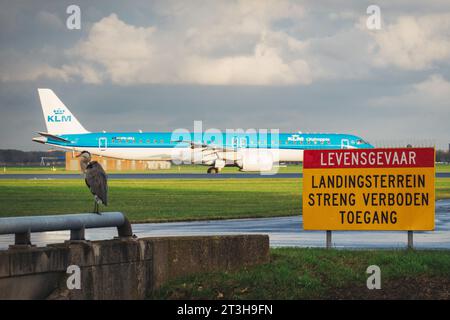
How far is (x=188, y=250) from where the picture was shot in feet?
43.5

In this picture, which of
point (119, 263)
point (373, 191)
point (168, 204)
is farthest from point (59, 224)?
point (168, 204)

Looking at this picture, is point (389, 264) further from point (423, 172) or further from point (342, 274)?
point (423, 172)

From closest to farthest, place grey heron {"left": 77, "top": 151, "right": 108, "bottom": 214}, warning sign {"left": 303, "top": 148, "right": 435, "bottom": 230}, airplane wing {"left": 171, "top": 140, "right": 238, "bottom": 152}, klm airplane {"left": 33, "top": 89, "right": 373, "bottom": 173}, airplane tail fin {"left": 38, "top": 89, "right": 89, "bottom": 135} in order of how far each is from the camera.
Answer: grey heron {"left": 77, "top": 151, "right": 108, "bottom": 214} → warning sign {"left": 303, "top": 148, "right": 435, "bottom": 230} → airplane wing {"left": 171, "top": 140, "right": 238, "bottom": 152} → klm airplane {"left": 33, "top": 89, "right": 373, "bottom": 173} → airplane tail fin {"left": 38, "top": 89, "right": 89, "bottom": 135}

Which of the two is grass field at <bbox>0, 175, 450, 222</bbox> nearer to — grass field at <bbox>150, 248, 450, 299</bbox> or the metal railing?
grass field at <bbox>150, 248, 450, 299</bbox>

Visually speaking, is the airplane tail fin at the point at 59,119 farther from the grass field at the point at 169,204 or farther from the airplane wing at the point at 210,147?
the grass field at the point at 169,204

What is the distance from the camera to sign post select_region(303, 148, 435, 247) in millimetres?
16484

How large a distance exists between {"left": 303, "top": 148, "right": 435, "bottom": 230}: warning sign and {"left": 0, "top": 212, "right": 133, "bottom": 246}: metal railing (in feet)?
17.1

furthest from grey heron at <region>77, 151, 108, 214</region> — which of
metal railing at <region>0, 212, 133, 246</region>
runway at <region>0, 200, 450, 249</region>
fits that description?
runway at <region>0, 200, 450, 249</region>

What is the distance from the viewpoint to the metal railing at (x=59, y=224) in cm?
1077

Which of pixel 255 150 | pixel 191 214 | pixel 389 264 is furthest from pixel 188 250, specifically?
pixel 255 150

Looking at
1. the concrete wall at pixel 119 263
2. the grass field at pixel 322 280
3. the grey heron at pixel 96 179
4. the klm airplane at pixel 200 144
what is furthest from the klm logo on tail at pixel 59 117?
the grey heron at pixel 96 179

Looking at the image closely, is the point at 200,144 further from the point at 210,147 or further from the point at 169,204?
the point at 169,204

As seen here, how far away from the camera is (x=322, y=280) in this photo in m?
13.4

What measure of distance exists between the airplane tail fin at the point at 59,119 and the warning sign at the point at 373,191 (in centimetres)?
6115
